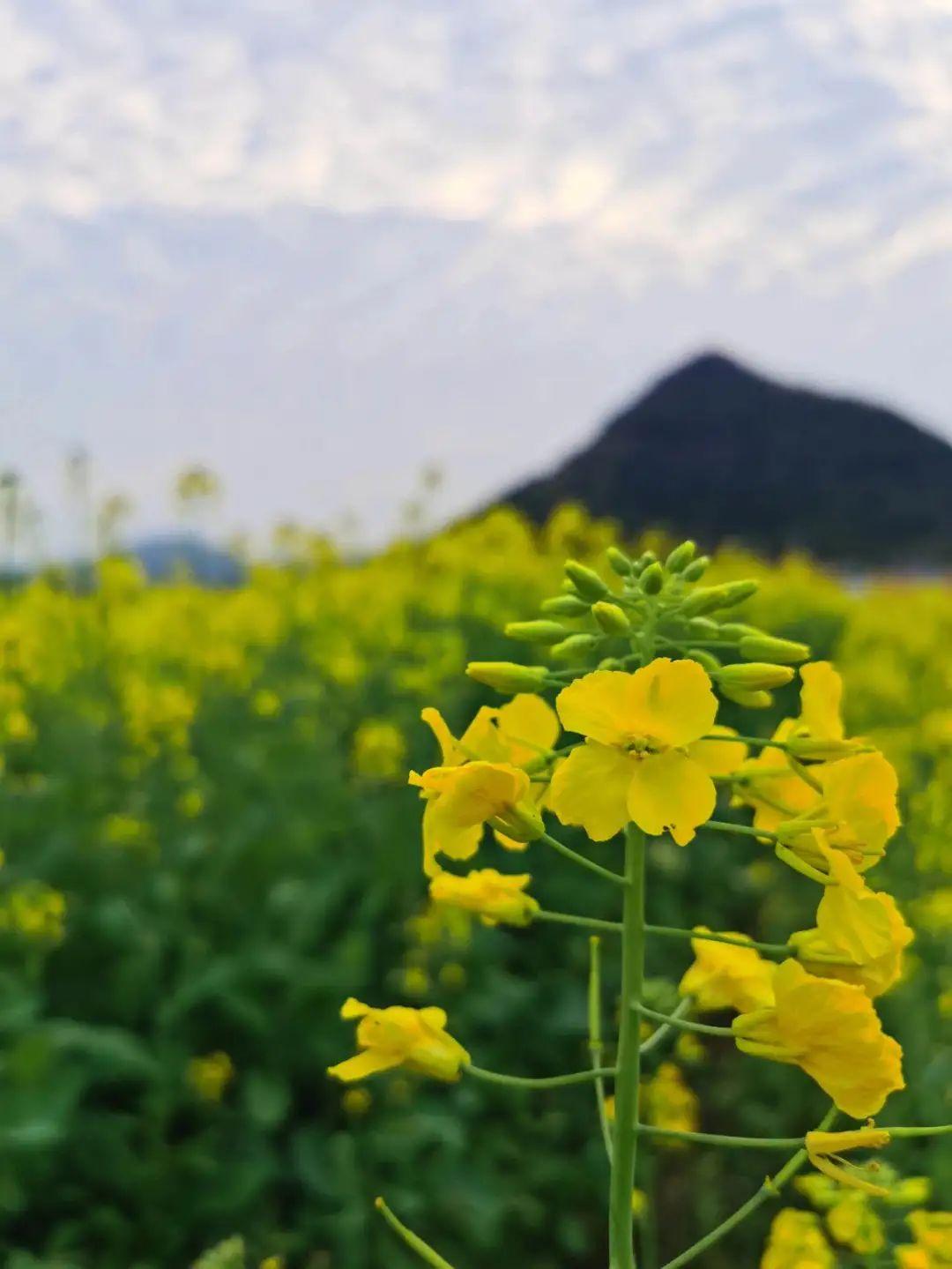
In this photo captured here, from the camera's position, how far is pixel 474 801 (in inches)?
46.6

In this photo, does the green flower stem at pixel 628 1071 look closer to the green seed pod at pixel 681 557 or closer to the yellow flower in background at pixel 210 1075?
the green seed pod at pixel 681 557

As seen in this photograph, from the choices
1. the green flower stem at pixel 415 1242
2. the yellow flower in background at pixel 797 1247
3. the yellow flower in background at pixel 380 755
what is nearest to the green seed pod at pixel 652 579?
the green flower stem at pixel 415 1242

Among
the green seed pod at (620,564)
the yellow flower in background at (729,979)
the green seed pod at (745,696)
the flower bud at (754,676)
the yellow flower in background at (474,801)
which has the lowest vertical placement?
the yellow flower in background at (729,979)

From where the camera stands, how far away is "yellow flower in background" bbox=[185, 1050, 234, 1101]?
3199 mm

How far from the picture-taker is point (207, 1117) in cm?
329

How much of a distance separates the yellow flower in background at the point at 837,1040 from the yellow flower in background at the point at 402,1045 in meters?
0.35

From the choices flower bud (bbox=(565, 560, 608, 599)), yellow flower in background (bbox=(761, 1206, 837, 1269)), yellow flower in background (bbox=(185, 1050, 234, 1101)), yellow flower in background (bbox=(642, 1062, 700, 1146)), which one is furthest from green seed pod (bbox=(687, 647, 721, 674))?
yellow flower in background (bbox=(185, 1050, 234, 1101))

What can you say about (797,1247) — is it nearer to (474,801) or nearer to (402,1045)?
(402,1045)

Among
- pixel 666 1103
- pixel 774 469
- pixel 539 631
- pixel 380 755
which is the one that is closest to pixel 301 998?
pixel 380 755

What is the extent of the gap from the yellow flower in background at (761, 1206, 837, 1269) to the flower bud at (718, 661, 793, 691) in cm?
74

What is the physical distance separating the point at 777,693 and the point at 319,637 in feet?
9.01

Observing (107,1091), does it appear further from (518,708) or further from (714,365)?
(714,365)

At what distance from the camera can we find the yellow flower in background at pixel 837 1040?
1.14 m

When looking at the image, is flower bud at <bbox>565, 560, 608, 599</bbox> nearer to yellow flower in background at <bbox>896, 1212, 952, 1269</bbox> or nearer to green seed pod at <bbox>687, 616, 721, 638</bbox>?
green seed pod at <bbox>687, 616, 721, 638</bbox>
